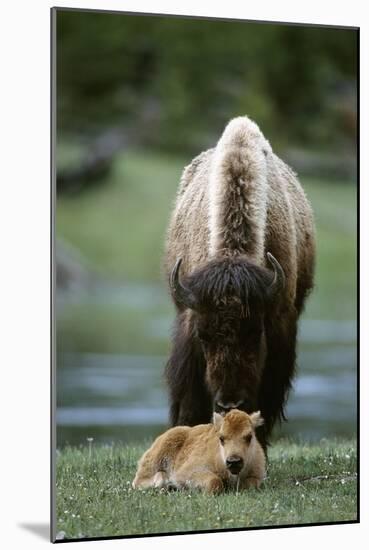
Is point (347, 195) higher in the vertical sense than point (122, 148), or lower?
lower

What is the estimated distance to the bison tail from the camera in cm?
881

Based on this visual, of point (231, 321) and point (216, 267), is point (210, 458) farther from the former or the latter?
point (216, 267)

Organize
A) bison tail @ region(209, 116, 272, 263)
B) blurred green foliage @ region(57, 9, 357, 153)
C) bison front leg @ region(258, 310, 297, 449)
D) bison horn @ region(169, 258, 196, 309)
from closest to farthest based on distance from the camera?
bison horn @ region(169, 258, 196, 309)
bison tail @ region(209, 116, 272, 263)
bison front leg @ region(258, 310, 297, 449)
blurred green foliage @ region(57, 9, 357, 153)

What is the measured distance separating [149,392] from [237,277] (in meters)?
9.73

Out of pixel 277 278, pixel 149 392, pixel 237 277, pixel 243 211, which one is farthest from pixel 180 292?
pixel 149 392

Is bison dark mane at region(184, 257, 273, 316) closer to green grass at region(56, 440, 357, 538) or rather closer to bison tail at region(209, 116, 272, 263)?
bison tail at region(209, 116, 272, 263)

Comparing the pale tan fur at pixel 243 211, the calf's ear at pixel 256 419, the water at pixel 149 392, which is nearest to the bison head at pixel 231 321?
the calf's ear at pixel 256 419

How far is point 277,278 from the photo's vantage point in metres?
8.59

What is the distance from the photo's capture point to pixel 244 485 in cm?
838

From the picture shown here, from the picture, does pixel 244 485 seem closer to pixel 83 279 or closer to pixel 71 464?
Result: pixel 71 464

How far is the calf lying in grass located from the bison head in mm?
177

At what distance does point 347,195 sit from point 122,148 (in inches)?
247

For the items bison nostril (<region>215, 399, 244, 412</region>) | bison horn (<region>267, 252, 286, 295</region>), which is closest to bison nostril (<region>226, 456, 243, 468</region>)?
bison nostril (<region>215, 399, 244, 412</region>)

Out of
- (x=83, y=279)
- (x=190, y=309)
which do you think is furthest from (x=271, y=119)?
(x=83, y=279)
